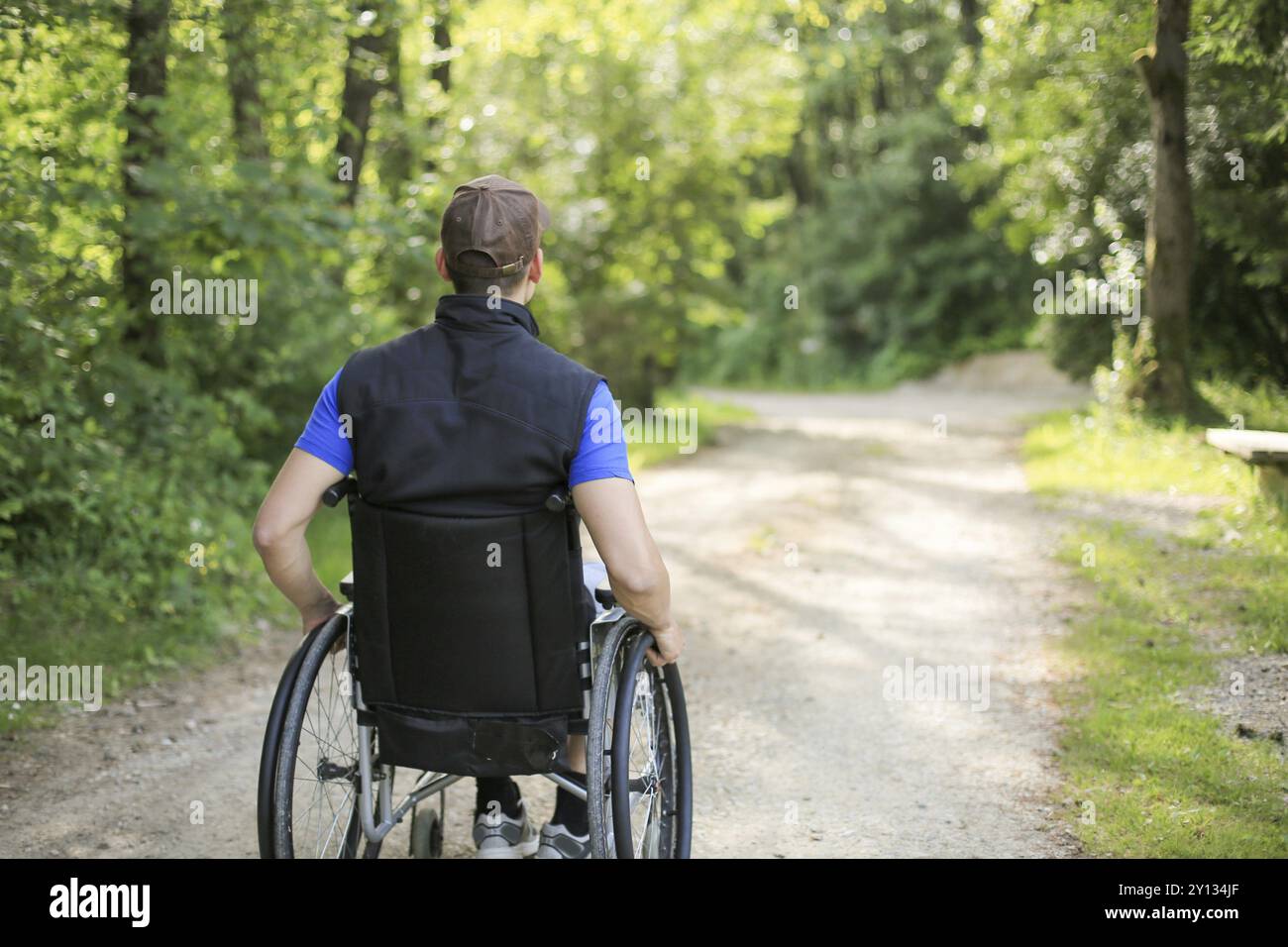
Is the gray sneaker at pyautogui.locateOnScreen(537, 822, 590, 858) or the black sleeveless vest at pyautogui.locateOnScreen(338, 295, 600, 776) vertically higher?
the black sleeveless vest at pyautogui.locateOnScreen(338, 295, 600, 776)

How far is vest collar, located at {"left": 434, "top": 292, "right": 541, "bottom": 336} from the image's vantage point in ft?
8.66

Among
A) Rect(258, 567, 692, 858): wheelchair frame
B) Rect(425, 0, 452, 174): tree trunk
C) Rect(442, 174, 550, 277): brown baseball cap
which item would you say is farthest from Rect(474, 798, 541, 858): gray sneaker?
Rect(425, 0, 452, 174): tree trunk

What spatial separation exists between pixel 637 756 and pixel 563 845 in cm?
29

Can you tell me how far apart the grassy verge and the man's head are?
2.20 meters

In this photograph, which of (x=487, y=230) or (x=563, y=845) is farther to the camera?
(x=563, y=845)

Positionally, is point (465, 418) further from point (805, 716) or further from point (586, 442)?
point (805, 716)

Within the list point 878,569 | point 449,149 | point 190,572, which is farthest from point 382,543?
point 449,149

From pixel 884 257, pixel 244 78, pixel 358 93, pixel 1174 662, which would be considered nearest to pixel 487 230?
pixel 1174 662

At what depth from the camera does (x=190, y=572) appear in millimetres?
5945

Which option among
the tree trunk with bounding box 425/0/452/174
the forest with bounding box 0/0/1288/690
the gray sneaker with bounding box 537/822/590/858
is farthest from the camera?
the tree trunk with bounding box 425/0/452/174

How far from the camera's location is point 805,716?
15.4 ft

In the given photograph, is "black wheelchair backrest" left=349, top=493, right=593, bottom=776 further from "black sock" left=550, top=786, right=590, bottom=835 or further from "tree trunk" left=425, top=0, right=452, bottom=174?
"tree trunk" left=425, top=0, right=452, bottom=174

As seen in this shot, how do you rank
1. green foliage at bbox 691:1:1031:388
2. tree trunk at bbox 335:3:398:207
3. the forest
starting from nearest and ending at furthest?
the forest
tree trunk at bbox 335:3:398:207
green foliage at bbox 691:1:1031:388
